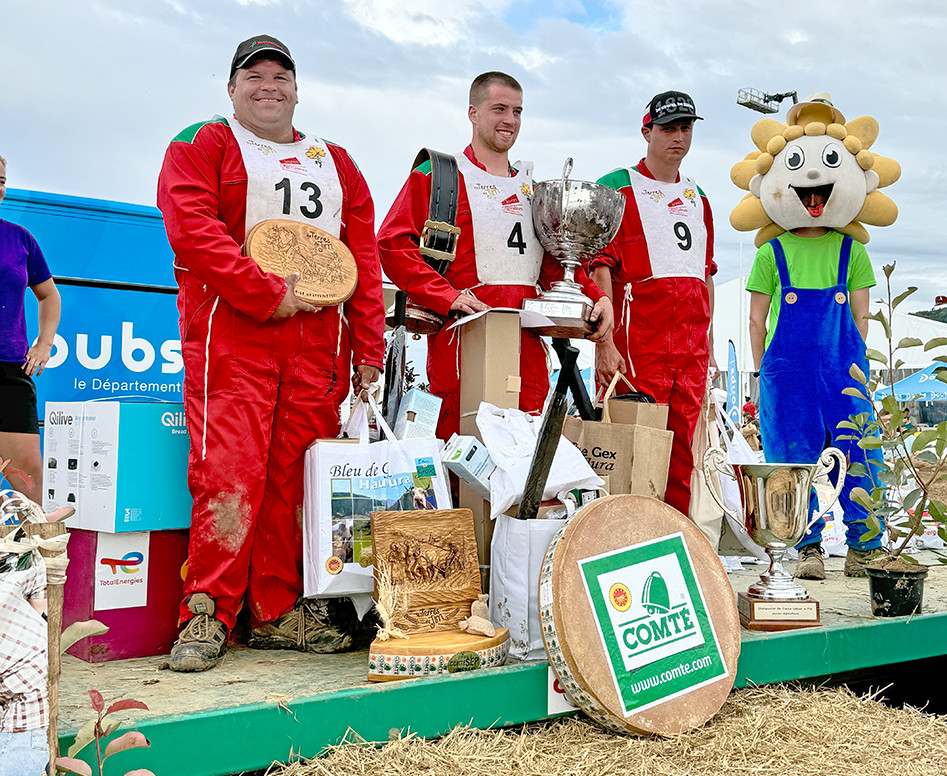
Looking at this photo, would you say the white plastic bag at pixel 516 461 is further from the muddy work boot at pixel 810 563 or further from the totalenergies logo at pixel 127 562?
the muddy work boot at pixel 810 563

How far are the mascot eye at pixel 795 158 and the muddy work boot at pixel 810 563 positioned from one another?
5.79 ft

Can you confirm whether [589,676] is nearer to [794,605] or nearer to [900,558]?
[794,605]

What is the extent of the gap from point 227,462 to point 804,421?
272 centimetres

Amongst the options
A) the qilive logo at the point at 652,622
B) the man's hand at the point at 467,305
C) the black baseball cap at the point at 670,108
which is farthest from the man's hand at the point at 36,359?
the black baseball cap at the point at 670,108

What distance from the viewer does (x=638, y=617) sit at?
238cm

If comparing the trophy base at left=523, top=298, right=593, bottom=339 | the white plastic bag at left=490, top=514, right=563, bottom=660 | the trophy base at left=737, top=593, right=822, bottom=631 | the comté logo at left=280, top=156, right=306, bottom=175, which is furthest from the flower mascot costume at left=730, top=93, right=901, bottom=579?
the comté logo at left=280, top=156, right=306, bottom=175

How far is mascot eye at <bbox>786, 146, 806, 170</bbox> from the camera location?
417cm

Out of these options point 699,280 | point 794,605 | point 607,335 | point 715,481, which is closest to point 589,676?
point 794,605

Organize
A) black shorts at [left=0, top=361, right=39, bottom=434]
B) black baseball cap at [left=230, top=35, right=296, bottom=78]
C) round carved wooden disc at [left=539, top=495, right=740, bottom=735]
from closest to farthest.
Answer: round carved wooden disc at [left=539, top=495, right=740, bottom=735] → black baseball cap at [left=230, top=35, right=296, bottom=78] → black shorts at [left=0, top=361, right=39, bottom=434]

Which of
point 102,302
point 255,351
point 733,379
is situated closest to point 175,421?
point 255,351

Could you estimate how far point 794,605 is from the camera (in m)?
2.88

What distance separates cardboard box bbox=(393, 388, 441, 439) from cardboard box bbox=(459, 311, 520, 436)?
128 millimetres

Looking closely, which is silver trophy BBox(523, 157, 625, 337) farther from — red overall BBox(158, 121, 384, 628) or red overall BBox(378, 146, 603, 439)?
red overall BBox(158, 121, 384, 628)

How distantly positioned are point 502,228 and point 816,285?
173cm
